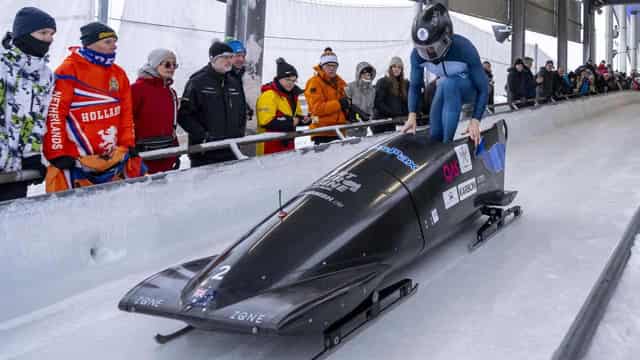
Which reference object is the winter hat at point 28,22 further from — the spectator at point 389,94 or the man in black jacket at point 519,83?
the man in black jacket at point 519,83

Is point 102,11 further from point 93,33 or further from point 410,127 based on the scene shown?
point 410,127

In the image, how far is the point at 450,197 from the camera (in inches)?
119

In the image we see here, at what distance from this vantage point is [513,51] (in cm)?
1369

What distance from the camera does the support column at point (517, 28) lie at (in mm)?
13695

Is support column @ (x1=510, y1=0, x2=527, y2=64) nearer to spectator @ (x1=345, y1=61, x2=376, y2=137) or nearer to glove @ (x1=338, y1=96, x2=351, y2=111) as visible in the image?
spectator @ (x1=345, y1=61, x2=376, y2=137)

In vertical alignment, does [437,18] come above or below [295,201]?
above

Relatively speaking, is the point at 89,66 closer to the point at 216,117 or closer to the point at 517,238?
the point at 216,117

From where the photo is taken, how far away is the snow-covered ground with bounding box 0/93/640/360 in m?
2.07

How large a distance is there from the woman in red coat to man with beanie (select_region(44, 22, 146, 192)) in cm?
51

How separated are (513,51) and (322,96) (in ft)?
31.7

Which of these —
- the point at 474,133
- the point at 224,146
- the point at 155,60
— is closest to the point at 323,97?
the point at 224,146

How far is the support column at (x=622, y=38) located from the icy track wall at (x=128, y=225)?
1243 inches

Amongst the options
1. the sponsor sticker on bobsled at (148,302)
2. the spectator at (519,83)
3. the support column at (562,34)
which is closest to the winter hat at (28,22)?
the sponsor sticker on bobsled at (148,302)

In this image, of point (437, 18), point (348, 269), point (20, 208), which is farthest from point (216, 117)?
point (348, 269)
